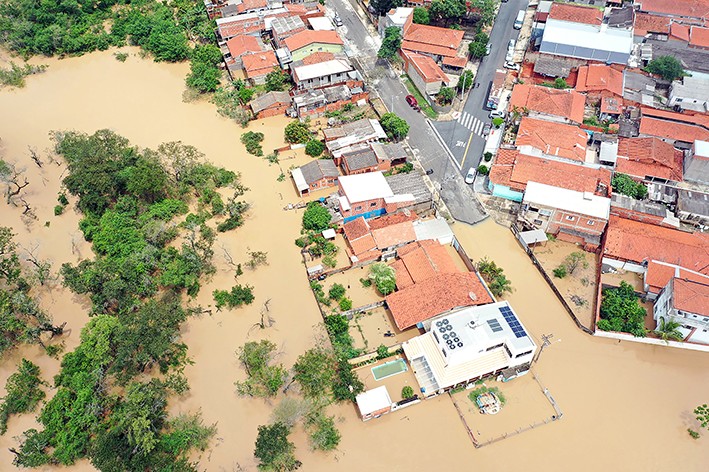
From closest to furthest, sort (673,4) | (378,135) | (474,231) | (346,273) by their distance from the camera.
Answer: (346,273)
(474,231)
(378,135)
(673,4)

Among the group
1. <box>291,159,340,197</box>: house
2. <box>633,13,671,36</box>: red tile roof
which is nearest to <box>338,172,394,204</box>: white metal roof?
<box>291,159,340,197</box>: house

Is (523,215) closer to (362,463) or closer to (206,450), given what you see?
(362,463)

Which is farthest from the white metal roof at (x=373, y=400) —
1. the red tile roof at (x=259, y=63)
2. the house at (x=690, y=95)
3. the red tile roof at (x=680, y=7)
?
the red tile roof at (x=680, y=7)

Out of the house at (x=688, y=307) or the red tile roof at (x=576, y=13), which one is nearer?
the house at (x=688, y=307)

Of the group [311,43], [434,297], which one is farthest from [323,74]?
[434,297]

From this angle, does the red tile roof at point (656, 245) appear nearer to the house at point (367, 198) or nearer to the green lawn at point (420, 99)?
the house at point (367, 198)

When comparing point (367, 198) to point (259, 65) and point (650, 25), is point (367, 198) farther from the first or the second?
point (650, 25)

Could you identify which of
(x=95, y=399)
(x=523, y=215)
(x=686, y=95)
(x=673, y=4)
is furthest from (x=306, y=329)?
(x=673, y=4)
